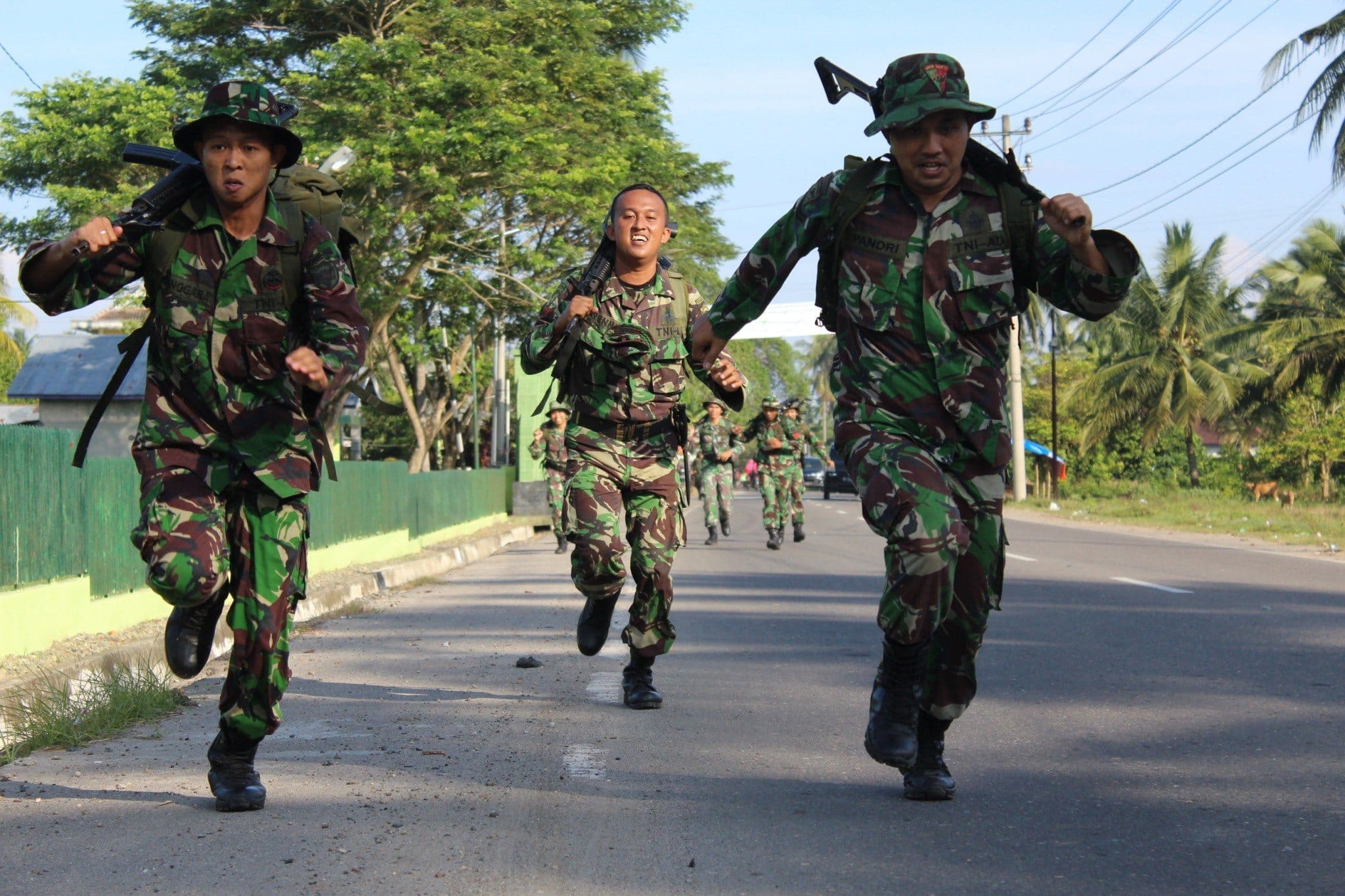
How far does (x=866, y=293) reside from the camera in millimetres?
4586

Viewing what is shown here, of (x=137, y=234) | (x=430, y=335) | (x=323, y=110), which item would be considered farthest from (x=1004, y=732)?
(x=430, y=335)

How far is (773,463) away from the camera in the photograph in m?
19.4

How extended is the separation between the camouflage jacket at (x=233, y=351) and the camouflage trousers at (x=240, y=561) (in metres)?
0.07

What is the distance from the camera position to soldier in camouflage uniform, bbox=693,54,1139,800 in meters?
4.38

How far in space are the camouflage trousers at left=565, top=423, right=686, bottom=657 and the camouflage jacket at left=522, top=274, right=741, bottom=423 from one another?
132 mm

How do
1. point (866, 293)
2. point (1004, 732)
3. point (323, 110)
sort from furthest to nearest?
1. point (323, 110)
2. point (1004, 732)
3. point (866, 293)

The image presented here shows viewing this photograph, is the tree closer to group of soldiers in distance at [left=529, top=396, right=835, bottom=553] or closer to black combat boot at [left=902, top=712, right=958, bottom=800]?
group of soldiers in distance at [left=529, top=396, right=835, bottom=553]

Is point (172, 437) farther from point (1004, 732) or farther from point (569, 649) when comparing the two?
point (569, 649)

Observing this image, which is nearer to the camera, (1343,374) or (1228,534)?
(1228,534)

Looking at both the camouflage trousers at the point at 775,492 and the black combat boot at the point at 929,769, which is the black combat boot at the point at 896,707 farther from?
the camouflage trousers at the point at 775,492

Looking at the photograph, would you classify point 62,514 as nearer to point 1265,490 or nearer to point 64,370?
point 64,370

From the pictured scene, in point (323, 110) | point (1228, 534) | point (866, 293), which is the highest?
point (323, 110)

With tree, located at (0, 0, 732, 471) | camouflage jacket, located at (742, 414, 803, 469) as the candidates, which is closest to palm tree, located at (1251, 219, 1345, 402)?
tree, located at (0, 0, 732, 471)

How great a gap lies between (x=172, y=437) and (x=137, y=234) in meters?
0.59
